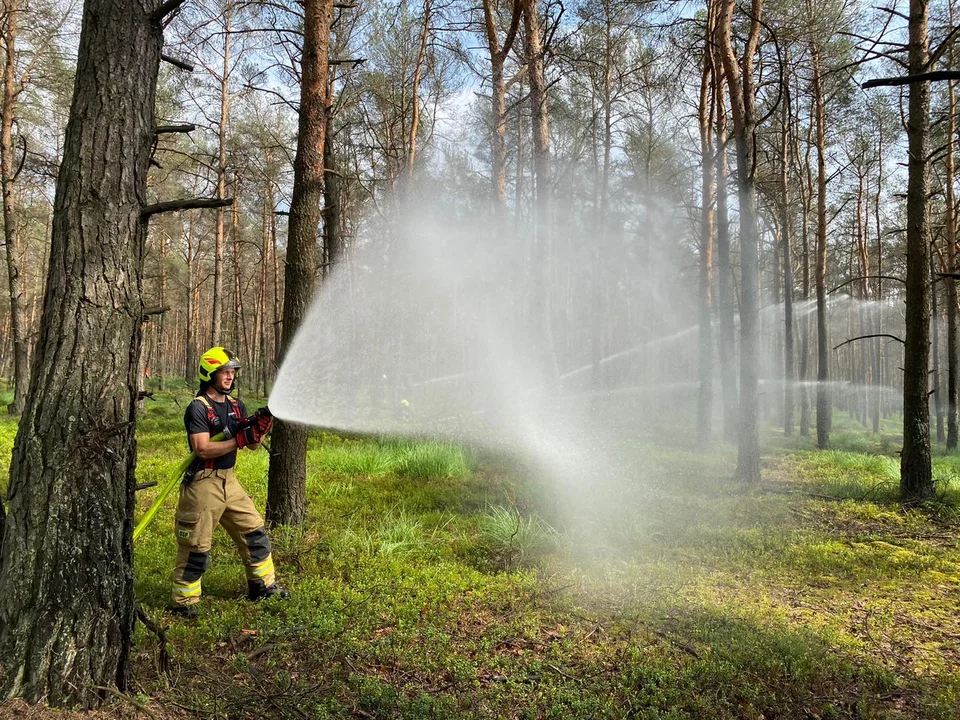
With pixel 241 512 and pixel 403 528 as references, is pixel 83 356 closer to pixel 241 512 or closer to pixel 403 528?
pixel 241 512

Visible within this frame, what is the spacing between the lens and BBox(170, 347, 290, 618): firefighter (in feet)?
12.3

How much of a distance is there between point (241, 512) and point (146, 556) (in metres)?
1.43

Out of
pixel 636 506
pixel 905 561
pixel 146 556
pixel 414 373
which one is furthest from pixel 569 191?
pixel 146 556

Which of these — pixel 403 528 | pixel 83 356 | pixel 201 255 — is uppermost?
pixel 201 255

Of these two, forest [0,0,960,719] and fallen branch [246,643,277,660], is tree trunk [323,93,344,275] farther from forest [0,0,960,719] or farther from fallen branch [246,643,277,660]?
fallen branch [246,643,277,660]

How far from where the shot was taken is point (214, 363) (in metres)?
3.86

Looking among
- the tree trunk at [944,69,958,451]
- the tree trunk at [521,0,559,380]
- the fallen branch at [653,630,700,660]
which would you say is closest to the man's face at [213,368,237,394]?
the fallen branch at [653,630,700,660]

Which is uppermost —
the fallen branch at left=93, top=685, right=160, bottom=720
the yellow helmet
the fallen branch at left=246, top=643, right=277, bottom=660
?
the yellow helmet

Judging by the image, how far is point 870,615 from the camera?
4.15m

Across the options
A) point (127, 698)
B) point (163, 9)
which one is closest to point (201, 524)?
point (127, 698)

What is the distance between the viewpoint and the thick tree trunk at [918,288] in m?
7.34

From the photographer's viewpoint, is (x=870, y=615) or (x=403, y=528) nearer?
(x=870, y=615)

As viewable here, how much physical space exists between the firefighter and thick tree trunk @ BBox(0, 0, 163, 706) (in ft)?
3.69

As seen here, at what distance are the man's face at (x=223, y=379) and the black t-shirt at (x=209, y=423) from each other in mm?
91
